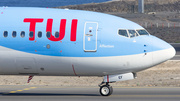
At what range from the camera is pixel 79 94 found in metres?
20.7

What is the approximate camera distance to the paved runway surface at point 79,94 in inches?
750

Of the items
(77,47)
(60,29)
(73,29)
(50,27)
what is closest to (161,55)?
(77,47)

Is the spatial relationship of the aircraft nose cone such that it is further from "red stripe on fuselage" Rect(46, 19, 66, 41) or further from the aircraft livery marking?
"red stripe on fuselage" Rect(46, 19, 66, 41)

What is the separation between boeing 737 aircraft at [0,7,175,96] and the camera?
18.5m

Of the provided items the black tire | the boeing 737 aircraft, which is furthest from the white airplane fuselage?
the black tire

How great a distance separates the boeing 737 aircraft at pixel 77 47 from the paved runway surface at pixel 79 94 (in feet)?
3.57

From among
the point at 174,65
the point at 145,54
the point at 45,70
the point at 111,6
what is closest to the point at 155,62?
the point at 145,54

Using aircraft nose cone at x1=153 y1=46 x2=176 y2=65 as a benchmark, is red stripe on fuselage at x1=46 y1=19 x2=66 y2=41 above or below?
above

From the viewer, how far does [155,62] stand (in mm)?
18453

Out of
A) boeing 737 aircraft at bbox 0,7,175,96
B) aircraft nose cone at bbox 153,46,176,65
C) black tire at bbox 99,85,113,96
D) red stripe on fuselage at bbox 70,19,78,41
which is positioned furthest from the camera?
black tire at bbox 99,85,113,96

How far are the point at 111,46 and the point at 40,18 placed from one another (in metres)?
3.87

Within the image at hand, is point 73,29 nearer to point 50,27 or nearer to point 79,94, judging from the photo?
point 50,27

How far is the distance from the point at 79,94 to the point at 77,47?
328 centimetres

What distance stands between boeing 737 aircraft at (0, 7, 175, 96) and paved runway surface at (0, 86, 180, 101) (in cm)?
109
